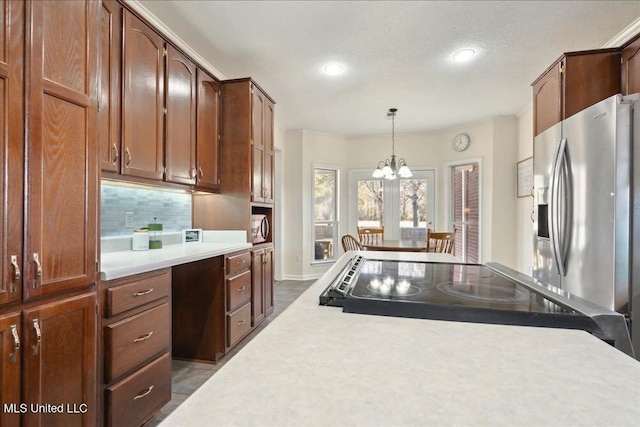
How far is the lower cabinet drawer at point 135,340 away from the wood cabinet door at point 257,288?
3.82 feet

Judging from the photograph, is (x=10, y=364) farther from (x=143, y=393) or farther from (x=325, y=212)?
(x=325, y=212)

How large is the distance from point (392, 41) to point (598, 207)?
6.32 ft

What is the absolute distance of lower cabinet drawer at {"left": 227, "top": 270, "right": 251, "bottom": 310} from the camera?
2559mm

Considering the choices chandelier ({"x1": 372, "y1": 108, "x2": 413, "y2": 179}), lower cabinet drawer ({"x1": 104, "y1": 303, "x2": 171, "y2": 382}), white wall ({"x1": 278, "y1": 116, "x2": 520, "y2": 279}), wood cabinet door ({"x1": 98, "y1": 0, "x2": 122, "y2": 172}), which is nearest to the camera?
lower cabinet drawer ({"x1": 104, "y1": 303, "x2": 171, "y2": 382})

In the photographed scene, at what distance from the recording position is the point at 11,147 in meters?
1.08

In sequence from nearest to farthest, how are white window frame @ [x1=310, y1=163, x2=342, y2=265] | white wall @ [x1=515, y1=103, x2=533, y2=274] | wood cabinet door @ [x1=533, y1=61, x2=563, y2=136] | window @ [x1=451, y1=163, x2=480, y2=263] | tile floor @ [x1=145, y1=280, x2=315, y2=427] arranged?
tile floor @ [x1=145, y1=280, x2=315, y2=427] < wood cabinet door @ [x1=533, y1=61, x2=563, y2=136] < white wall @ [x1=515, y1=103, x2=533, y2=274] < window @ [x1=451, y1=163, x2=480, y2=263] < white window frame @ [x1=310, y1=163, x2=342, y2=265]

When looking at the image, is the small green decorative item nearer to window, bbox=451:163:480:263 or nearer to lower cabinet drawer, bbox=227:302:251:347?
lower cabinet drawer, bbox=227:302:251:347

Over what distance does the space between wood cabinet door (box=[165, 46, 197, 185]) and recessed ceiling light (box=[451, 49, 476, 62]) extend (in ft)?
7.52

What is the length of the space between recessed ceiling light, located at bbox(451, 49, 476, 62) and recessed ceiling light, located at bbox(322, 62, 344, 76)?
1043 millimetres

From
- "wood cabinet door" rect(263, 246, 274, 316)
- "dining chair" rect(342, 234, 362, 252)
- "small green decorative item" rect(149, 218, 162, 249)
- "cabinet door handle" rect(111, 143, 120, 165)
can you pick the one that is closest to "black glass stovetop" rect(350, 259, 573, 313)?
"cabinet door handle" rect(111, 143, 120, 165)

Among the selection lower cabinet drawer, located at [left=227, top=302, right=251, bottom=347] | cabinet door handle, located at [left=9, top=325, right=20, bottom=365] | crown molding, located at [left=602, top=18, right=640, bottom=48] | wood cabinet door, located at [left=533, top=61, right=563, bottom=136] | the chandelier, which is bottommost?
lower cabinet drawer, located at [left=227, top=302, right=251, bottom=347]

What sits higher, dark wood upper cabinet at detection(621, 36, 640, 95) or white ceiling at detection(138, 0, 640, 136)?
white ceiling at detection(138, 0, 640, 136)

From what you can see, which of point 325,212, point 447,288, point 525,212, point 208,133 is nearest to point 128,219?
point 208,133

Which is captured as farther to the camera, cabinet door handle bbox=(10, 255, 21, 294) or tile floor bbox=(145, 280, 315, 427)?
A: tile floor bbox=(145, 280, 315, 427)
